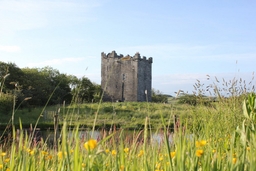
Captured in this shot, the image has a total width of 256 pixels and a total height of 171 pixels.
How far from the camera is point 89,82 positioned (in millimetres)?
46094

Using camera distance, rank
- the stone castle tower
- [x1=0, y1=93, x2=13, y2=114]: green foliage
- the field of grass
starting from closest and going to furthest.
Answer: the field of grass → [x1=0, y1=93, x2=13, y2=114]: green foliage → the stone castle tower

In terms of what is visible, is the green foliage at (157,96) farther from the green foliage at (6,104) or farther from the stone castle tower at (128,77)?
the green foliage at (6,104)

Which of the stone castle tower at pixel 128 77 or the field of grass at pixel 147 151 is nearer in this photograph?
the field of grass at pixel 147 151

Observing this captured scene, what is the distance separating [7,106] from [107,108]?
8.96 metres

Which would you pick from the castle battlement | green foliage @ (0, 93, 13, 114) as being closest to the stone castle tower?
the castle battlement

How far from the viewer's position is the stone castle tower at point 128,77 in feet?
143

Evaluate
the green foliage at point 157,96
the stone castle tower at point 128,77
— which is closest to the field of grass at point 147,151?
the stone castle tower at point 128,77

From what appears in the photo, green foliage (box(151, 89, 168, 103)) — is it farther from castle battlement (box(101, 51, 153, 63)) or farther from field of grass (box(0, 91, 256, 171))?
field of grass (box(0, 91, 256, 171))

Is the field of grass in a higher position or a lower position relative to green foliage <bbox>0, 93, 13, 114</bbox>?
higher

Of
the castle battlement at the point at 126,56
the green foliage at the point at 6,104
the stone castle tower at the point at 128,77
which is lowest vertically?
the green foliage at the point at 6,104

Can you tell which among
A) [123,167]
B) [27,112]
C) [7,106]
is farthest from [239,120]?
[27,112]

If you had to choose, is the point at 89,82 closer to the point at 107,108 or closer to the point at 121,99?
the point at 121,99

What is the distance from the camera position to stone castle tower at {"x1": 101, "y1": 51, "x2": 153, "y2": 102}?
143 ft

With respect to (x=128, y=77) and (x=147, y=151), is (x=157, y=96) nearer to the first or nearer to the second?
(x=128, y=77)
